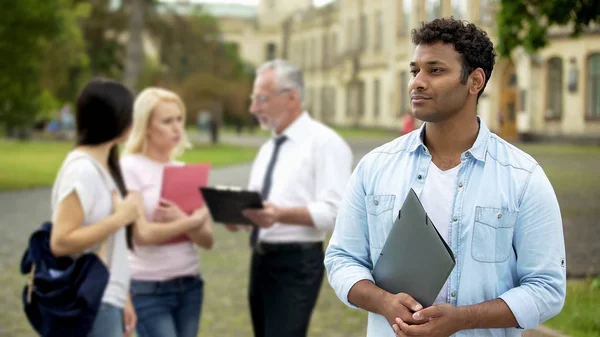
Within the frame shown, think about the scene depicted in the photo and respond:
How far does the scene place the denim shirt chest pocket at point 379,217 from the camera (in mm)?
2830

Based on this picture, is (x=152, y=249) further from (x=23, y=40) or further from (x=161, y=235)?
(x=23, y=40)

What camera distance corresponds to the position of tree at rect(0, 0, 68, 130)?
2217 cm

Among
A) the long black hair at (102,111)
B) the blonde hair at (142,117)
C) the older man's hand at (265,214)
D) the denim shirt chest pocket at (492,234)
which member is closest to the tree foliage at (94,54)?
the blonde hair at (142,117)

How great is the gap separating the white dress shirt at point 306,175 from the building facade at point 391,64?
1464 mm

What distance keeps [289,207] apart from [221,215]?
1.31ft

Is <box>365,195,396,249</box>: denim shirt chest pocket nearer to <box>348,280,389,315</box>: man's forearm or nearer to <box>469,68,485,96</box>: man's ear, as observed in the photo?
<box>348,280,389,315</box>: man's forearm

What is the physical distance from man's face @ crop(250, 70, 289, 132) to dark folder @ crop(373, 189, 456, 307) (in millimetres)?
2674

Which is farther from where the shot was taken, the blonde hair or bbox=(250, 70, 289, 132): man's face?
bbox=(250, 70, 289, 132): man's face

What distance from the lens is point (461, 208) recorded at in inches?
108

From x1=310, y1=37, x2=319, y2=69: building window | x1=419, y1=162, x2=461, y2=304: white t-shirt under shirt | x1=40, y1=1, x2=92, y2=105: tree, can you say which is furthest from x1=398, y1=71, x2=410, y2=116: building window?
x1=419, y1=162, x2=461, y2=304: white t-shirt under shirt

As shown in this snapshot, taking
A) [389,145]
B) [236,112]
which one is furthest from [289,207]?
[236,112]

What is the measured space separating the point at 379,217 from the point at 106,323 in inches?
74.7

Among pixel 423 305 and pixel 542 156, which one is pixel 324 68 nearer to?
pixel 542 156

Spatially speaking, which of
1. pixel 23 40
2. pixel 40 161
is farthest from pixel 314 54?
pixel 23 40
